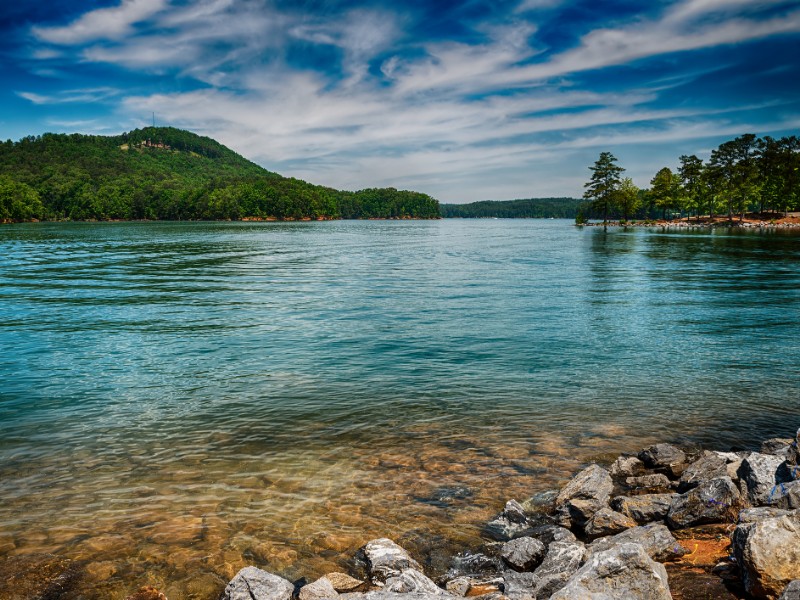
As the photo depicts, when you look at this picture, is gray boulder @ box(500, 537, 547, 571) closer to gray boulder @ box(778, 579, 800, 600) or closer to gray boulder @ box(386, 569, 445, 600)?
gray boulder @ box(386, 569, 445, 600)

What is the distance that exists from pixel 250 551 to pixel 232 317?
1933 centimetres

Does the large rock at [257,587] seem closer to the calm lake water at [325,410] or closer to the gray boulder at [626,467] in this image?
the calm lake water at [325,410]

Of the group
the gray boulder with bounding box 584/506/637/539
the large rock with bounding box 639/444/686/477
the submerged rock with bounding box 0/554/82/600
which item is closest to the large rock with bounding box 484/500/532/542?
the gray boulder with bounding box 584/506/637/539

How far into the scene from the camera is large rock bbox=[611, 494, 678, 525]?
8328 millimetres

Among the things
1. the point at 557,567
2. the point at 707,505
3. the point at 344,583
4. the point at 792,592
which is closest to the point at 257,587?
the point at 344,583

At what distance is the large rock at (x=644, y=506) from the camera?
27.3ft

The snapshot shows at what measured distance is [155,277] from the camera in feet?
136

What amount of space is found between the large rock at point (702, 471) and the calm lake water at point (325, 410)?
2058mm

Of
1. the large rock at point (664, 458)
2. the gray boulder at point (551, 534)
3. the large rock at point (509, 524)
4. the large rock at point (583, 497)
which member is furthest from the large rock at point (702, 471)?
the large rock at point (509, 524)

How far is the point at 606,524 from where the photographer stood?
809cm

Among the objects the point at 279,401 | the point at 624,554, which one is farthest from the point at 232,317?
the point at 624,554

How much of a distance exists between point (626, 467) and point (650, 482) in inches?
25.7

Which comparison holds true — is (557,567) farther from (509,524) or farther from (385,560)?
(385,560)

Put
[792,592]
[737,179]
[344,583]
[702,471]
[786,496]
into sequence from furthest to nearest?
1. [737,179]
2. [702,471]
3. [786,496]
4. [344,583]
5. [792,592]
